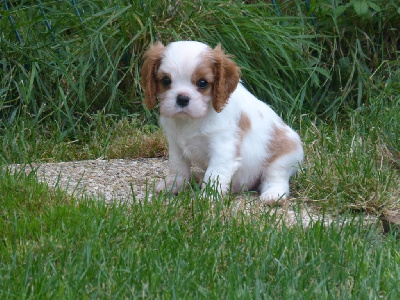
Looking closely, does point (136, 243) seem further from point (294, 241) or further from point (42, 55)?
point (42, 55)

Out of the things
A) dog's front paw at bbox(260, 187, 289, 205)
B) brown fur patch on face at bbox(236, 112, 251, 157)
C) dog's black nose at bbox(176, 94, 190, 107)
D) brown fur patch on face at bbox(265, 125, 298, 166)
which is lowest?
dog's front paw at bbox(260, 187, 289, 205)

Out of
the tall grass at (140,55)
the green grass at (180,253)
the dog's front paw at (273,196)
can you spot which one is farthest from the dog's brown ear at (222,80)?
the tall grass at (140,55)

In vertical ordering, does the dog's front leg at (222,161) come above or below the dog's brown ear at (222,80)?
below

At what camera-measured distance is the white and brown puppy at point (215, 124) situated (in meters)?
5.19

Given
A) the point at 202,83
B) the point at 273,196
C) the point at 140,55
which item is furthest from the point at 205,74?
the point at 140,55

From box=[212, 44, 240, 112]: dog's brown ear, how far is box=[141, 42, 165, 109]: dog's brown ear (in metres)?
0.36

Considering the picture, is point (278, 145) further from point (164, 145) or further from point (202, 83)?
point (164, 145)

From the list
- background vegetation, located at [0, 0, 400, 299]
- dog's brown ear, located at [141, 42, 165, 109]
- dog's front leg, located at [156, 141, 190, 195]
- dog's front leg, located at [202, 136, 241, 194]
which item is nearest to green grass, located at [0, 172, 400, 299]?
background vegetation, located at [0, 0, 400, 299]

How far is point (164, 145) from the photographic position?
22.4 feet

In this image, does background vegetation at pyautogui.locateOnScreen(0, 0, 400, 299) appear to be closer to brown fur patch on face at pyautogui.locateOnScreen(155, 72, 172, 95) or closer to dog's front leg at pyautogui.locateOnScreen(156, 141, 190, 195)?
dog's front leg at pyautogui.locateOnScreen(156, 141, 190, 195)

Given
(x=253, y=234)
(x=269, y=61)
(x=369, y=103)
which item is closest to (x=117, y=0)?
(x=269, y=61)

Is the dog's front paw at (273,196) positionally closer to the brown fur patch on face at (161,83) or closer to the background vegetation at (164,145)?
the background vegetation at (164,145)

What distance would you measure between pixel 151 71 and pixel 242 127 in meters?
0.69

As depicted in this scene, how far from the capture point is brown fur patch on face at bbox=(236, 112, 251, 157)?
5.40m
